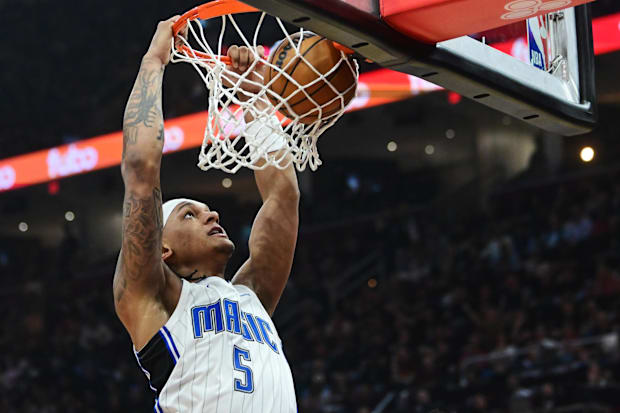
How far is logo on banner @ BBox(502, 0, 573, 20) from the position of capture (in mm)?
2531

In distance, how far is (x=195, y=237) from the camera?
3.15 metres

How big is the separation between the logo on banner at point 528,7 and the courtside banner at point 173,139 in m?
5.64

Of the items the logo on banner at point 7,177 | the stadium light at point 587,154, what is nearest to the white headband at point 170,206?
the logo on banner at point 7,177

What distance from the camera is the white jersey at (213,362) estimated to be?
9.18 feet

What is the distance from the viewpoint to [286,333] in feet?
42.2

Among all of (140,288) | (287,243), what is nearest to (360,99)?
(287,243)

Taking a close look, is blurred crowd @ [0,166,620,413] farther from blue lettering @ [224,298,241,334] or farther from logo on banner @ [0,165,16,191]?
blue lettering @ [224,298,241,334]

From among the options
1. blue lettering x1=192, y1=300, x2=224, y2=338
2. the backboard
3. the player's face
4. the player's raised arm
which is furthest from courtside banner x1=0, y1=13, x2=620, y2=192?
blue lettering x1=192, y1=300, x2=224, y2=338

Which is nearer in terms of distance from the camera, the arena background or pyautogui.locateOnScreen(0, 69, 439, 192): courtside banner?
the arena background

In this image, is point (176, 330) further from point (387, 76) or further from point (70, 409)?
point (70, 409)

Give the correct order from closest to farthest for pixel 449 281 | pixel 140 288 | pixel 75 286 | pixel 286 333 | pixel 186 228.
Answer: pixel 140 288 → pixel 186 228 → pixel 449 281 → pixel 286 333 → pixel 75 286

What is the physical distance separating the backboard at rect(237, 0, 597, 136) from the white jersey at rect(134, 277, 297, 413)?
94 cm

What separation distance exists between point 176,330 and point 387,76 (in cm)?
711

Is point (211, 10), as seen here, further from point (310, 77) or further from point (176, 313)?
point (176, 313)
